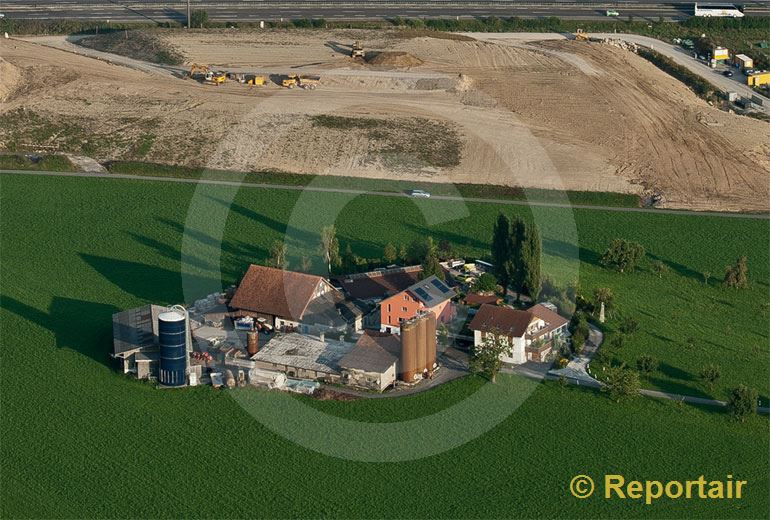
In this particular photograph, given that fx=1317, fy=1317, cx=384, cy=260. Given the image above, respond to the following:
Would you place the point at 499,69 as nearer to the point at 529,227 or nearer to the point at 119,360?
the point at 529,227

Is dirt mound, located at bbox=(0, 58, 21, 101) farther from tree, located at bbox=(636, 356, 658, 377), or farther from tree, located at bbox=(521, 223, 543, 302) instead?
tree, located at bbox=(636, 356, 658, 377)

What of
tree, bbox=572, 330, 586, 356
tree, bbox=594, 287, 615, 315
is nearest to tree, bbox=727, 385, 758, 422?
tree, bbox=572, 330, 586, 356

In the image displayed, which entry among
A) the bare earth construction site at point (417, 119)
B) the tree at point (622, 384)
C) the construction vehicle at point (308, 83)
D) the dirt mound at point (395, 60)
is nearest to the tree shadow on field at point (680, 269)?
the bare earth construction site at point (417, 119)

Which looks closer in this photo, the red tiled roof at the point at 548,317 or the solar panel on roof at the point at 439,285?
the red tiled roof at the point at 548,317

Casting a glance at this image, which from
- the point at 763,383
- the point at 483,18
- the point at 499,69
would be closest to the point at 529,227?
the point at 763,383

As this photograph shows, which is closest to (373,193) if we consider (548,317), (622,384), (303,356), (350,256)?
(350,256)

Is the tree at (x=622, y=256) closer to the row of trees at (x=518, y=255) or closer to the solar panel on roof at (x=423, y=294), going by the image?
the row of trees at (x=518, y=255)

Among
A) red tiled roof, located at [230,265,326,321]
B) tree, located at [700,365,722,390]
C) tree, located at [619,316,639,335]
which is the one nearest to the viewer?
tree, located at [700,365,722,390]

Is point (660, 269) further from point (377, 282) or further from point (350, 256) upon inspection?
point (350, 256)
